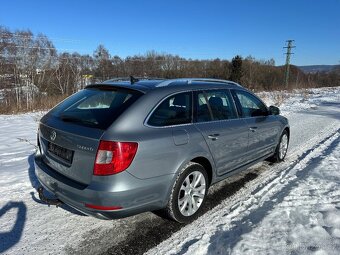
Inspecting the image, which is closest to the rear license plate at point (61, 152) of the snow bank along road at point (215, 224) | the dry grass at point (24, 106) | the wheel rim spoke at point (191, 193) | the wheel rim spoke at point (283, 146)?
the snow bank along road at point (215, 224)

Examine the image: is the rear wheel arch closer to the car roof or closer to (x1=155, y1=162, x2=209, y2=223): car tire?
(x1=155, y1=162, x2=209, y2=223): car tire

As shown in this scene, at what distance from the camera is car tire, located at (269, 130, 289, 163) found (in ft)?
19.7

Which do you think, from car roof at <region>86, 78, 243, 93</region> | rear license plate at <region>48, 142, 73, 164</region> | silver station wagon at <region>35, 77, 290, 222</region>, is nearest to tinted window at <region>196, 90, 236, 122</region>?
silver station wagon at <region>35, 77, 290, 222</region>

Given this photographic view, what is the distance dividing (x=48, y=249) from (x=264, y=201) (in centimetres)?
283

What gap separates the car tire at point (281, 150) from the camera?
6016 mm

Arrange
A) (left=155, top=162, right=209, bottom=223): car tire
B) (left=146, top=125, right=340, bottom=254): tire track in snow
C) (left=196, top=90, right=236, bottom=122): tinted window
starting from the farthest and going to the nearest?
(left=196, top=90, right=236, bottom=122): tinted window
(left=155, top=162, right=209, bottom=223): car tire
(left=146, top=125, right=340, bottom=254): tire track in snow

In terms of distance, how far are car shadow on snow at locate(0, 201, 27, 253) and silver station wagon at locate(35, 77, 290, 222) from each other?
48 centimetres

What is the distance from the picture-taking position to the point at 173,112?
3508mm

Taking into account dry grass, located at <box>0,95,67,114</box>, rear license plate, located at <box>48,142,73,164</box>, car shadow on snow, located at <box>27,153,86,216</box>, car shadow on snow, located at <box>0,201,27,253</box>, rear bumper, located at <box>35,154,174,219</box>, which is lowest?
car shadow on snow, located at <box>0,201,27,253</box>

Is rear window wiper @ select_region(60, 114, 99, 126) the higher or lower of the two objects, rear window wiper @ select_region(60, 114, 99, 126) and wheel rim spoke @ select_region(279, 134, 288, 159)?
the higher

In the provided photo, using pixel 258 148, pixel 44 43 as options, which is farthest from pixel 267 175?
pixel 44 43

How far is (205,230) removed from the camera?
3.46 meters

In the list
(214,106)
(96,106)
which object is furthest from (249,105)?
(96,106)

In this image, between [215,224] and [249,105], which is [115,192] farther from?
[249,105]
